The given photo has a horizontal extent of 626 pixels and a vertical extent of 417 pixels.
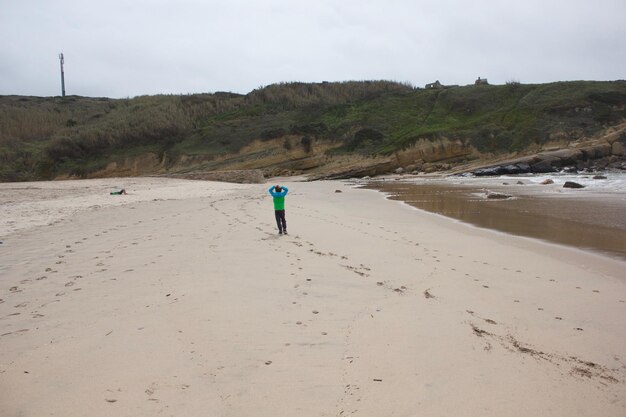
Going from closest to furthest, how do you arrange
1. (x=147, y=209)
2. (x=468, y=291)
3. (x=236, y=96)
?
(x=468, y=291) → (x=147, y=209) → (x=236, y=96)

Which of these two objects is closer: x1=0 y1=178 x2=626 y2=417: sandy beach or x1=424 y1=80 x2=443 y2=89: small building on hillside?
x1=0 y1=178 x2=626 y2=417: sandy beach

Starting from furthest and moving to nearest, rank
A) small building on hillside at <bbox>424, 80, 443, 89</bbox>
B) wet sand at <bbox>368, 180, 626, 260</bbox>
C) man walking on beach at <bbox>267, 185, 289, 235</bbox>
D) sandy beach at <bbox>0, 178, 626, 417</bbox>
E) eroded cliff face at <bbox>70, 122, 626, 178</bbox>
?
small building on hillside at <bbox>424, 80, 443, 89</bbox> → eroded cliff face at <bbox>70, 122, 626, 178</bbox> → man walking on beach at <bbox>267, 185, 289, 235</bbox> → wet sand at <bbox>368, 180, 626, 260</bbox> → sandy beach at <bbox>0, 178, 626, 417</bbox>

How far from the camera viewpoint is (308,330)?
3596 millimetres

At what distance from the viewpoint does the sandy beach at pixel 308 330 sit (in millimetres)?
2607

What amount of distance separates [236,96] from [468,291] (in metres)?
54.8

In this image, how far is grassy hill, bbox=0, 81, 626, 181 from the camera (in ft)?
119

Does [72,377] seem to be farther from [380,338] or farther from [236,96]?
[236,96]

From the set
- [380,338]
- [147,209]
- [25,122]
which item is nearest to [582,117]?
[147,209]

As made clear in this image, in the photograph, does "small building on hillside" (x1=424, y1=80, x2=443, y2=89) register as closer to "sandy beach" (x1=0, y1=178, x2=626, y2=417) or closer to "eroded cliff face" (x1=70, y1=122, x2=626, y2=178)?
"eroded cliff face" (x1=70, y1=122, x2=626, y2=178)

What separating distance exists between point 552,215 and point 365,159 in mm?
26205

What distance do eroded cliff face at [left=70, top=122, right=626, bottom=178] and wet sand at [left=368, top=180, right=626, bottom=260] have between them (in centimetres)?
1499

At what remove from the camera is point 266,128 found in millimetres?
42031

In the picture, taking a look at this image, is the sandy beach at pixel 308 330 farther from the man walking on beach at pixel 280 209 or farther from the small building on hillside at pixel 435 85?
the small building on hillside at pixel 435 85

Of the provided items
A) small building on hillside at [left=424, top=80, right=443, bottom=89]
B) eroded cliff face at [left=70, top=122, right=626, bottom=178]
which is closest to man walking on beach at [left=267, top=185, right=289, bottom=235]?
eroded cliff face at [left=70, top=122, right=626, bottom=178]
